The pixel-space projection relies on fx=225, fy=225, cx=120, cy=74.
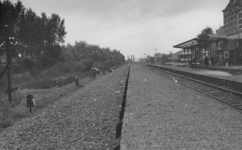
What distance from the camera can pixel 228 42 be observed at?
50219 millimetres

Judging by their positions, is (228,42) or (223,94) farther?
(228,42)

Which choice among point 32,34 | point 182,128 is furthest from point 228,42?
point 182,128

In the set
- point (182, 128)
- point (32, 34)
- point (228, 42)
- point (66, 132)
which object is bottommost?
point (66, 132)

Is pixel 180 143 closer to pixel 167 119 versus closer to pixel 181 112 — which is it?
pixel 167 119

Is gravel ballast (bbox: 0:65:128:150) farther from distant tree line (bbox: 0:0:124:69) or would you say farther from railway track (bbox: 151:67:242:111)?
distant tree line (bbox: 0:0:124:69)

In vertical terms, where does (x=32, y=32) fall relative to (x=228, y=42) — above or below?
above

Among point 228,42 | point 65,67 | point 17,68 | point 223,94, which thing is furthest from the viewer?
point 228,42

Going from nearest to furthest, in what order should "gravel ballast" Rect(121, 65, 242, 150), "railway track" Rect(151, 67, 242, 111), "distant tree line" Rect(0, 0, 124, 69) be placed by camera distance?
1. "gravel ballast" Rect(121, 65, 242, 150)
2. "railway track" Rect(151, 67, 242, 111)
3. "distant tree line" Rect(0, 0, 124, 69)

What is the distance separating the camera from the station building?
40062 millimetres

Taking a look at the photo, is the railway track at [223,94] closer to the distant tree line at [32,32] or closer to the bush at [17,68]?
the distant tree line at [32,32]

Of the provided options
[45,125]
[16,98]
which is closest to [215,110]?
[45,125]

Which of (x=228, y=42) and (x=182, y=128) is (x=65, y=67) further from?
(x=228, y=42)

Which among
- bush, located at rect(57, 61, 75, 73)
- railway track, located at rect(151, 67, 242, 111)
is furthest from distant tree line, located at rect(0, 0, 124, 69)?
railway track, located at rect(151, 67, 242, 111)

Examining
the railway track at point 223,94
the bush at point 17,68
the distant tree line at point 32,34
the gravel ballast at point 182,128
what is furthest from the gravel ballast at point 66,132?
the bush at point 17,68
